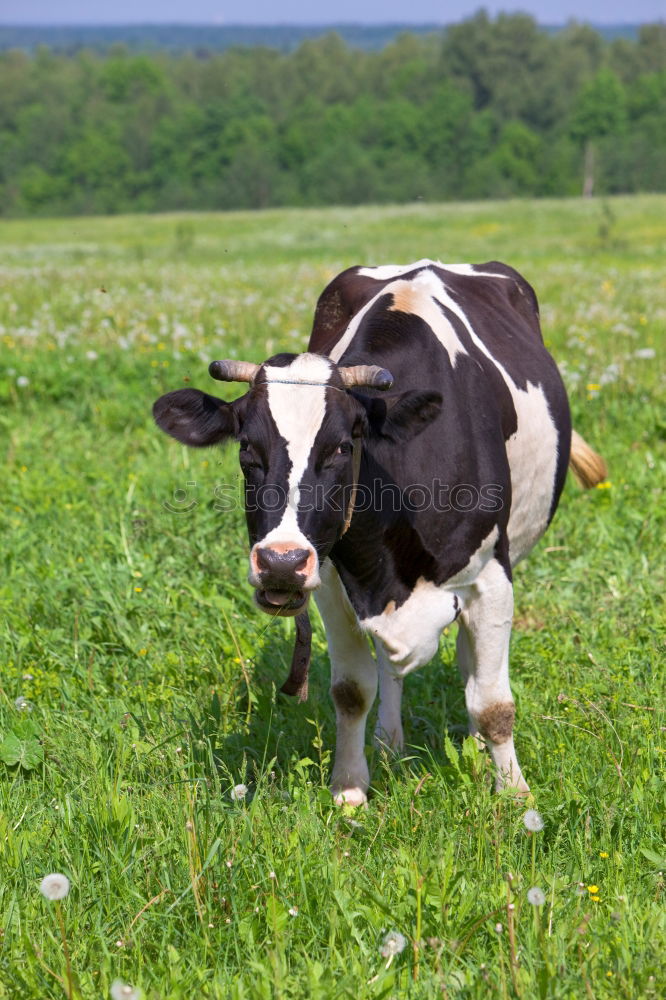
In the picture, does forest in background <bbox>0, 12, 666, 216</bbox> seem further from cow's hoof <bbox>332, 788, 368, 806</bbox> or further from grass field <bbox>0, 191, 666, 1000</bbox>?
cow's hoof <bbox>332, 788, 368, 806</bbox>

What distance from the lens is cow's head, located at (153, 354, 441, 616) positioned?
10.5 feet

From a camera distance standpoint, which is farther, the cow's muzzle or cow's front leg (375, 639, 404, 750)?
cow's front leg (375, 639, 404, 750)

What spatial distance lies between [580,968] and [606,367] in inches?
293

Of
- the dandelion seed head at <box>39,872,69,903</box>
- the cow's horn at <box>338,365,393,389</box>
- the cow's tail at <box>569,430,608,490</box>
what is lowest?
the cow's tail at <box>569,430,608,490</box>

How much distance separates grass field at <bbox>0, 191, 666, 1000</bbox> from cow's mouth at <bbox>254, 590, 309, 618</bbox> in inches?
24.6

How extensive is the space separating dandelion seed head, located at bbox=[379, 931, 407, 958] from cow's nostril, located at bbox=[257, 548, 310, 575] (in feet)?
3.31

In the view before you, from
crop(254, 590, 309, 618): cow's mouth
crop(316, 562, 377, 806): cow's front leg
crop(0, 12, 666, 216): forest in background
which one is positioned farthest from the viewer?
crop(0, 12, 666, 216): forest in background

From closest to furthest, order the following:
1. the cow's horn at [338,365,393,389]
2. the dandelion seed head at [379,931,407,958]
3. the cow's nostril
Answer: the dandelion seed head at [379,931,407,958] → the cow's nostril → the cow's horn at [338,365,393,389]

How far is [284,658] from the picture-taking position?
5156mm

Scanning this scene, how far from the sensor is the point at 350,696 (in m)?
4.28

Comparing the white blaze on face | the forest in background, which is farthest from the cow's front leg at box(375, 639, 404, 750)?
the forest in background

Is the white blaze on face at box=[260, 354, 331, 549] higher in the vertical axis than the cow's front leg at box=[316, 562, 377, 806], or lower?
higher

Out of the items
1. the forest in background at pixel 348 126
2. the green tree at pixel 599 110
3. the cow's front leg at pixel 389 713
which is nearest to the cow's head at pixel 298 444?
the cow's front leg at pixel 389 713

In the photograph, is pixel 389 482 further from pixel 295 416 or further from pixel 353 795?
pixel 353 795
